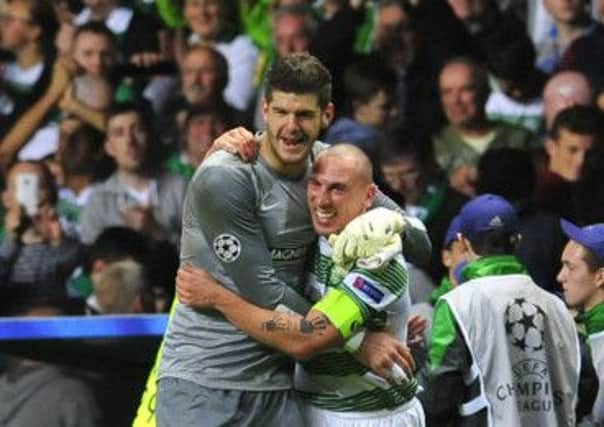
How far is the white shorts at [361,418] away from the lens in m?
6.64

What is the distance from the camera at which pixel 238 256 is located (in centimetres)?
644

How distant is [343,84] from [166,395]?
4.64 m

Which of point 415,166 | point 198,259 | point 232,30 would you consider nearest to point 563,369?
point 198,259

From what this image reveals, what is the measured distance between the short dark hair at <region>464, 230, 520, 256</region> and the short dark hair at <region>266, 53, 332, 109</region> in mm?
1242

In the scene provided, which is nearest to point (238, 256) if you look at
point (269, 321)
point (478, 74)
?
point (269, 321)

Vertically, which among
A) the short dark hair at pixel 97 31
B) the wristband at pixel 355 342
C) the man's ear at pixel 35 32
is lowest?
the wristband at pixel 355 342

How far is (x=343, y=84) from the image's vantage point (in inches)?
432

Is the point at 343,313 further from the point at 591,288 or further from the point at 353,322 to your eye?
the point at 591,288

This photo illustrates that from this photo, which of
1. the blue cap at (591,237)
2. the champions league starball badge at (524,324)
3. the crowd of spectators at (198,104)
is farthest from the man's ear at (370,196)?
the crowd of spectators at (198,104)

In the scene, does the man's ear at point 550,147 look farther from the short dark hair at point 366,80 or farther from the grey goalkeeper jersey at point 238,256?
→ the grey goalkeeper jersey at point 238,256

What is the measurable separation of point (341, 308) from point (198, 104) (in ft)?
16.4

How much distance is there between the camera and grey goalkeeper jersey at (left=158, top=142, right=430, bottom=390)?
644 cm

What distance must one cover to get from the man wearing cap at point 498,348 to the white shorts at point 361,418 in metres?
0.55

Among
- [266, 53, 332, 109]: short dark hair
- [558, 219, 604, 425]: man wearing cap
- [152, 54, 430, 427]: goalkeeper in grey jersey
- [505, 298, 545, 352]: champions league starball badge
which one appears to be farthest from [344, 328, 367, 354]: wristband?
[558, 219, 604, 425]: man wearing cap
